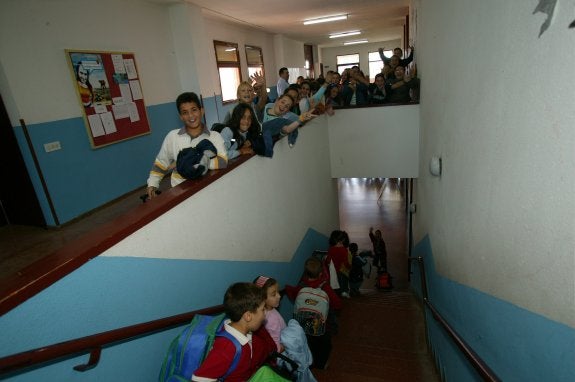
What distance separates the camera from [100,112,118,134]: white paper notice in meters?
4.59

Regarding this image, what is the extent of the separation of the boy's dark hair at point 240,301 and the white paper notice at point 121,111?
4160 mm

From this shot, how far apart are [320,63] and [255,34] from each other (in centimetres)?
941

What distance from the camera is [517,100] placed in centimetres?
152

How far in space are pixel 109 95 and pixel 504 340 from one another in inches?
204

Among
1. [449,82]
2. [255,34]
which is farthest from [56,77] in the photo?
[255,34]

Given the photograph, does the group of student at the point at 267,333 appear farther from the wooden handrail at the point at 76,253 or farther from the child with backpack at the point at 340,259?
the child with backpack at the point at 340,259

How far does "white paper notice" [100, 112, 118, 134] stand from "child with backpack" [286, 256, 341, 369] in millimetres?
3518

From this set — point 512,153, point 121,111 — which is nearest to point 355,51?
point 121,111

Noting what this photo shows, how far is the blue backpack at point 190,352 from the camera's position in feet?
4.94

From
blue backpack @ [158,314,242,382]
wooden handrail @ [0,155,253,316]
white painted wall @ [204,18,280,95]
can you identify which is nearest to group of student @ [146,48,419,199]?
wooden handrail @ [0,155,253,316]

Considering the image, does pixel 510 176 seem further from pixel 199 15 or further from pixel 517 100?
pixel 199 15

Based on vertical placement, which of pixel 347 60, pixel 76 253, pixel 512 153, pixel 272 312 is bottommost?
pixel 272 312

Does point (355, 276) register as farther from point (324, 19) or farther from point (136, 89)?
point (324, 19)

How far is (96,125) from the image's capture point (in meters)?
4.46
